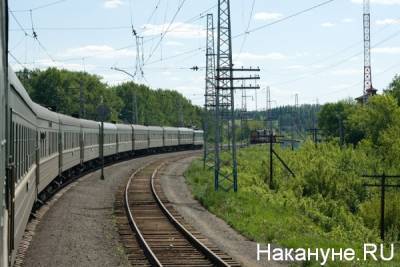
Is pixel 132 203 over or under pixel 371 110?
under

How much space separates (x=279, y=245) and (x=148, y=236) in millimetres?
3343

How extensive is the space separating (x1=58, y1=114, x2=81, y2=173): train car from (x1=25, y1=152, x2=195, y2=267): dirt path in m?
1.44

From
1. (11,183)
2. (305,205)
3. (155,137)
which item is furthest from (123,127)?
(11,183)

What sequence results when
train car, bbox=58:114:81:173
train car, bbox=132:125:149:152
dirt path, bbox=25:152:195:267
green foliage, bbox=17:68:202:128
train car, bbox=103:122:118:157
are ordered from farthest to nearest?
1. green foliage, bbox=17:68:202:128
2. train car, bbox=132:125:149:152
3. train car, bbox=103:122:118:157
4. train car, bbox=58:114:81:173
5. dirt path, bbox=25:152:195:267

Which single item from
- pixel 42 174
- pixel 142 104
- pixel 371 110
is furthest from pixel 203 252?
pixel 142 104

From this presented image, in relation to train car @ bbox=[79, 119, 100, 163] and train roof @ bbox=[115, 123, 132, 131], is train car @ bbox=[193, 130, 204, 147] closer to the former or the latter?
train roof @ bbox=[115, 123, 132, 131]

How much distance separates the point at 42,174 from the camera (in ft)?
60.7

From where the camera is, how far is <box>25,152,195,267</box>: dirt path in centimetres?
1355

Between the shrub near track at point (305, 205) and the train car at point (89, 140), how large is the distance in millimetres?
5785

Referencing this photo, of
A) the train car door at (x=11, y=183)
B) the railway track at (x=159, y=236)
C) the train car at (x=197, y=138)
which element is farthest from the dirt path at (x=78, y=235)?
the train car at (x=197, y=138)

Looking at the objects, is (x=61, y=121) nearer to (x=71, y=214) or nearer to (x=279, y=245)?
(x=71, y=214)

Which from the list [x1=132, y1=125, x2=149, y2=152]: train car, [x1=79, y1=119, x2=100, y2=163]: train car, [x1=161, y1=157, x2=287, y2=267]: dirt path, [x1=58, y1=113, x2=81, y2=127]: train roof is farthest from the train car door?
[x1=132, y1=125, x2=149, y2=152]: train car

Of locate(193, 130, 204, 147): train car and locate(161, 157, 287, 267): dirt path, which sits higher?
locate(193, 130, 204, 147): train car

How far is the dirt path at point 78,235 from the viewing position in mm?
13555
